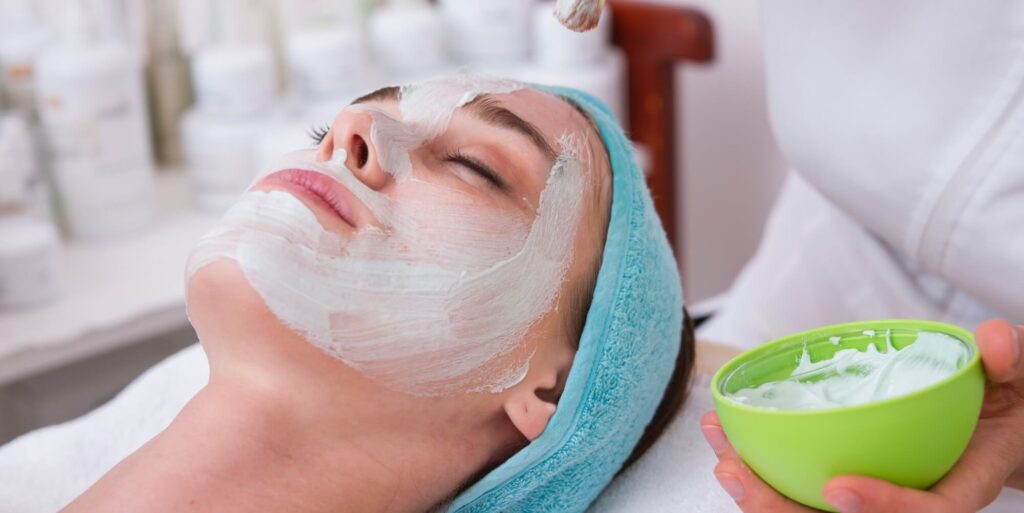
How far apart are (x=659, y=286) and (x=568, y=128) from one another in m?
0.16

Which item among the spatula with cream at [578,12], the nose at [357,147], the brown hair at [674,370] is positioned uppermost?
the spatula with cream at [578,12]

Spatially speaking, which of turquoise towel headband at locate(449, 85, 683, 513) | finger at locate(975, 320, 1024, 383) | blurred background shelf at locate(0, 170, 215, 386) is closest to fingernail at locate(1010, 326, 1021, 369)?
finger at locate(975, 320, 1024, 383)

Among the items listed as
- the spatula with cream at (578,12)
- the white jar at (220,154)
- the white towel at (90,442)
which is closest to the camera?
the spatula with cream at (578,12)

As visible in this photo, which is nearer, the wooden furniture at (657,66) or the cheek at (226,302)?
the cheek at (226,302)

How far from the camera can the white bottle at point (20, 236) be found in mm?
1480

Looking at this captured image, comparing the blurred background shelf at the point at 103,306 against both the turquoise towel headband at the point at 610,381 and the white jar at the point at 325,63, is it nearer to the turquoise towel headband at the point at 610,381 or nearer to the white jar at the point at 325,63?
the white jar at the point at 325,63

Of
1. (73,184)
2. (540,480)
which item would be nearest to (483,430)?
(540,480)

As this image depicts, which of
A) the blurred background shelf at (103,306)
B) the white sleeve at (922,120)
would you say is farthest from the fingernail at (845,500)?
the blurred background shelf at (103,306)

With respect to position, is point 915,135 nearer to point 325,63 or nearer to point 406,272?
point 406,272

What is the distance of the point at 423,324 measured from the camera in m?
0.83

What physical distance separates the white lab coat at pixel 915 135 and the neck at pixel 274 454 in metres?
0.57

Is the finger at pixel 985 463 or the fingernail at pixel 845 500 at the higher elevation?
the fingernail at pixel 845 500

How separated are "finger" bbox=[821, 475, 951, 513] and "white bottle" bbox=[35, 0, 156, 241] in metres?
1.26

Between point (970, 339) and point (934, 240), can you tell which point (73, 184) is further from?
point (970, 339)
